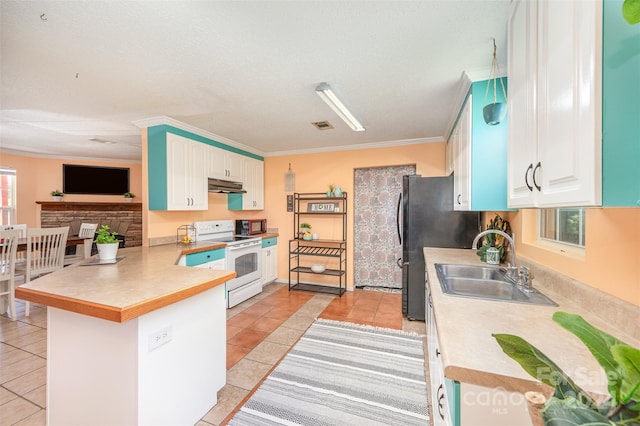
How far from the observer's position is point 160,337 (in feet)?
4.51

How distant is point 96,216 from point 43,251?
8.10 feet

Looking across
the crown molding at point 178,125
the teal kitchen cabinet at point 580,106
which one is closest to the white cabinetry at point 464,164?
the teal kitchen cabinet at point 580,106

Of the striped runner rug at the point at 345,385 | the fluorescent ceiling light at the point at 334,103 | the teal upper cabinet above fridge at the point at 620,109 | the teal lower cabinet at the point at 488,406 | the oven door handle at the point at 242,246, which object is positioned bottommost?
the striped runner rug at the point at 345,385

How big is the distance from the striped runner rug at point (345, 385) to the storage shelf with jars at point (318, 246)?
1.63 m

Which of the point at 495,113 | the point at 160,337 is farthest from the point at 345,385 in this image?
the point at 495,113

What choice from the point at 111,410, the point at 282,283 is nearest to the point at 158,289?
the point at 111,410

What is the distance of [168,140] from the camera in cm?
304

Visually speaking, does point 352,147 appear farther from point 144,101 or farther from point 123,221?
point 123,221

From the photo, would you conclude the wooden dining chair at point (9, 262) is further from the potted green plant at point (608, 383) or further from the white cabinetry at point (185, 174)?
the potted green plant at point (608, 383)

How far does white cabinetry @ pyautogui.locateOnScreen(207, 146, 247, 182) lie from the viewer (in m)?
3.65

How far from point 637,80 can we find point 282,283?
460cm

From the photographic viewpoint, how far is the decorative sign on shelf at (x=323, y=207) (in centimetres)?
434

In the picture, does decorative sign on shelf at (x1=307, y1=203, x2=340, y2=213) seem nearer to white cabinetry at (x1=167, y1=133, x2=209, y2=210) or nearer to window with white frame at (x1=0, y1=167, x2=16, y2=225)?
white cabinetry at (x1=167, y1=133, x2=209, y2=210)

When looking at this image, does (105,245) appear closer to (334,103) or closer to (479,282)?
(334,103)
